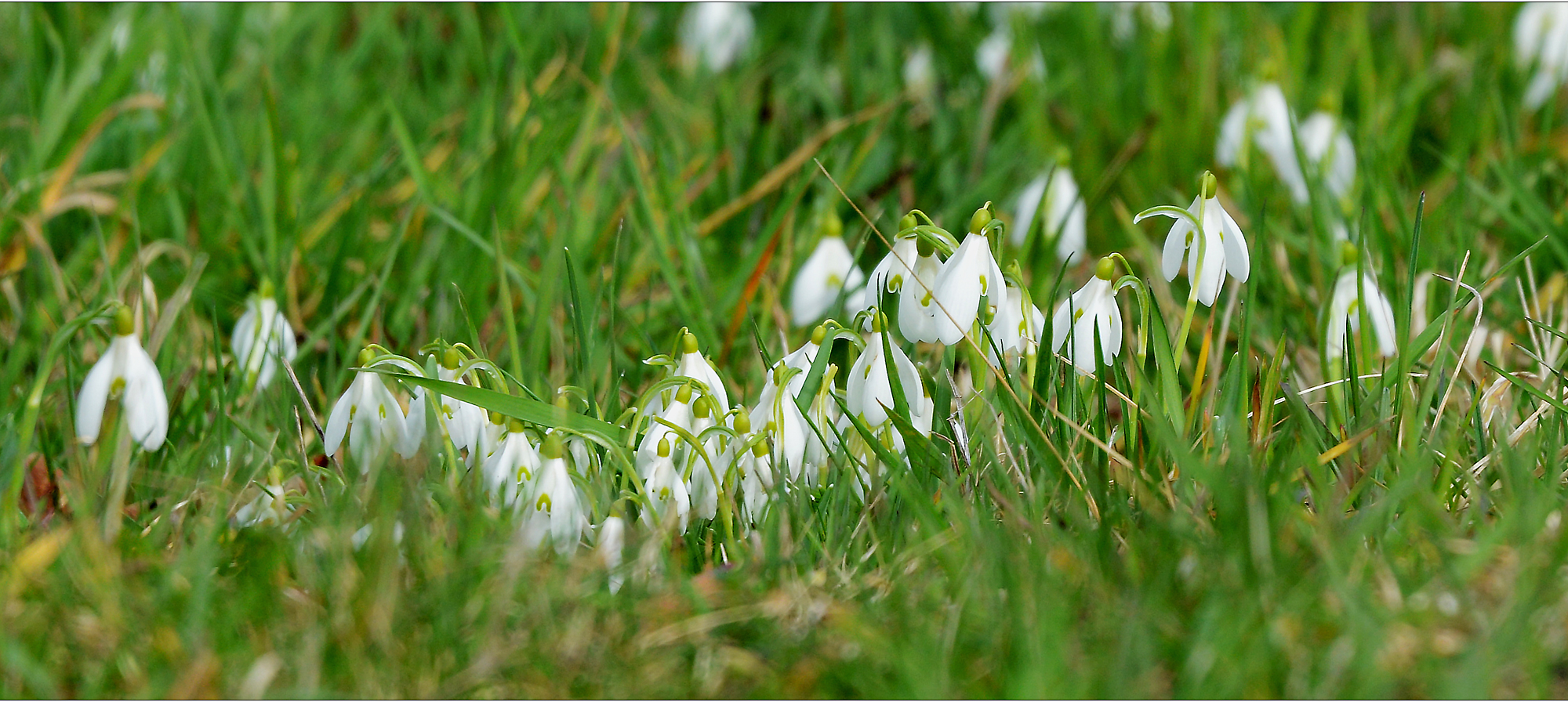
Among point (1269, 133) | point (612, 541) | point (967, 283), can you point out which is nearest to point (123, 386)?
point (612, 541)

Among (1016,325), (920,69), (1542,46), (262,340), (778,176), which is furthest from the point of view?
(920,69)

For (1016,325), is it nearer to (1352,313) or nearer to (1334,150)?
(1352,313)

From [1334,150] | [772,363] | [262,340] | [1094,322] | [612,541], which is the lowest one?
[612,541]

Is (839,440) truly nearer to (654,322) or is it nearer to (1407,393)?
(1407,393)

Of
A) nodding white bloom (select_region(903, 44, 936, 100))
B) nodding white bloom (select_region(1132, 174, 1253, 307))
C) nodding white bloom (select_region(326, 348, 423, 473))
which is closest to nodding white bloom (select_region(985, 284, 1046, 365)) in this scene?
nodding white bloom (select_region(1132, 174, 1253, 307))

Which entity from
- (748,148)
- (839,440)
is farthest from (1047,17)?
(839,440)

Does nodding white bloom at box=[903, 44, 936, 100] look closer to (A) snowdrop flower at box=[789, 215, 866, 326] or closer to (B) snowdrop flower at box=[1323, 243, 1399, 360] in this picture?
(A) snowdrop flower at box=[789, 215, 866, 326]
